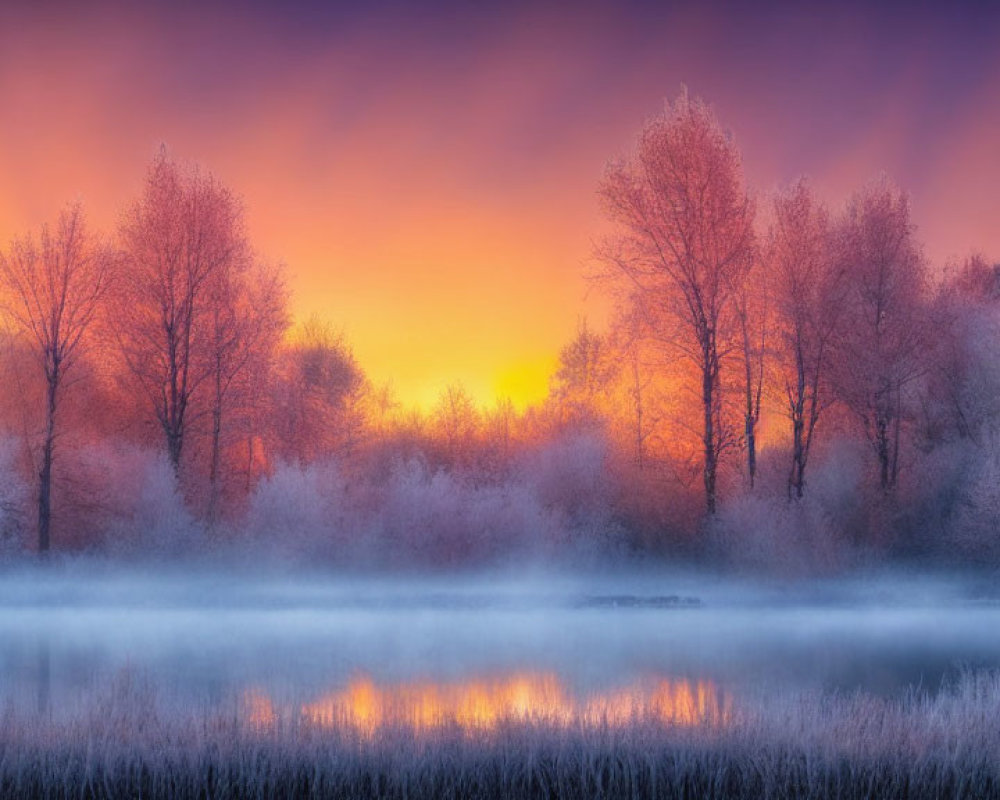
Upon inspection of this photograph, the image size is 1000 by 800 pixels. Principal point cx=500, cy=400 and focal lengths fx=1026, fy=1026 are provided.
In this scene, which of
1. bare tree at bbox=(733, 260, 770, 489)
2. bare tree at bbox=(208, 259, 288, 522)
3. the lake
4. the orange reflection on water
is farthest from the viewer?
bare tree at bbox=(208, 259, 288, 522)

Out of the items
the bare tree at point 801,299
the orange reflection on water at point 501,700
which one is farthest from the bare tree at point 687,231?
the orange reflection on water at point 501,700

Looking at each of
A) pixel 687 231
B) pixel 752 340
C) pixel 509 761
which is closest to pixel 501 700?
pixel 509 761

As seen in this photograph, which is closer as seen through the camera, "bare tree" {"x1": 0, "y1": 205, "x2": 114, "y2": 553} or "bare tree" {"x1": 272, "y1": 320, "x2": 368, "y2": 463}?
"bare tree" {"x1": 0, "y1": 205, "x2": 114, "y2": 553}

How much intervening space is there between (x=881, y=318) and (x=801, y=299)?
2358 mm

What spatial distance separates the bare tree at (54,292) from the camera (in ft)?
91.2

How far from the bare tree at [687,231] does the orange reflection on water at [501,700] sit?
11.6 metres

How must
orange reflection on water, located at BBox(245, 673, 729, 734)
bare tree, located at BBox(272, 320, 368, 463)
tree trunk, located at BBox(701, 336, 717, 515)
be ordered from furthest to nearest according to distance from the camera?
bare tree, located at BBox(272, 320, 368, 463), tree trunk, located at BBox(701, 336, 717, 515), orange reflection on water, located at BBox(245, 673, 729, 734)

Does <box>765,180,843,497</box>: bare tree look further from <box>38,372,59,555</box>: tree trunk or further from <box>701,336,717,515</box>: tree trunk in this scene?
<box>38,372,59,555</box>: tree trunk

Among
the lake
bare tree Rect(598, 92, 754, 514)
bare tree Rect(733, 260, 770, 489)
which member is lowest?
the lake

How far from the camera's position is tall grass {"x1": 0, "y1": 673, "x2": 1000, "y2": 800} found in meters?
9.14

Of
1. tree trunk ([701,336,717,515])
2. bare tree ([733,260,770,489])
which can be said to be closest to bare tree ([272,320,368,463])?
tree trunk ([701,336,717,515])

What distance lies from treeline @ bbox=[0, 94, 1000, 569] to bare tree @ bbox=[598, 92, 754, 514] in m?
0.06

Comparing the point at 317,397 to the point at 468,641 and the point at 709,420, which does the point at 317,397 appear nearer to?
the point at 709,420

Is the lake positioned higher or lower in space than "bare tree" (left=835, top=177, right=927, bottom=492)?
lower
